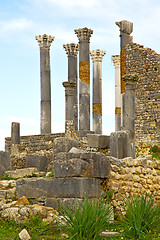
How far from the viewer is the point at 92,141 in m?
17.5

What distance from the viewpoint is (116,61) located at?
3616 centimetres

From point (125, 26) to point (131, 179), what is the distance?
16.5 metres

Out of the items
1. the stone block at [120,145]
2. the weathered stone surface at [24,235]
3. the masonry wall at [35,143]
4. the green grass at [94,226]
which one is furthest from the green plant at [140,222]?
the masonry wall at [35,143]

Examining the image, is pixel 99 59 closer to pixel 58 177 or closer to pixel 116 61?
pixel 116 61

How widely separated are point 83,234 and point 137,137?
1817 cm

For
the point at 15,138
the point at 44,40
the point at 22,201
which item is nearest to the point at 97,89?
the point at 44,40

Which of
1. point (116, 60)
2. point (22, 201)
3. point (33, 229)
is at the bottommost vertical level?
point (33, 229)

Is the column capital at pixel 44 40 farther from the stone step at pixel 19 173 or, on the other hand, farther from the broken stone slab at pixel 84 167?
the broken stone slab at pixel 84 167

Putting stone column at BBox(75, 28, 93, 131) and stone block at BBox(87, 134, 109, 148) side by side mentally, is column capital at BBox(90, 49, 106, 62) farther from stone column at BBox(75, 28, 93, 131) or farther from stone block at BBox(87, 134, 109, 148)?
stone block at BBox(87, 134, 109, 148)

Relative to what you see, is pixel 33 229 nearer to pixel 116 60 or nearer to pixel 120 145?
pixel 120 145

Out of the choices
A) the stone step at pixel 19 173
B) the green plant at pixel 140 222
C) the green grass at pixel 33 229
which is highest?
the stone step at pixel 19 173

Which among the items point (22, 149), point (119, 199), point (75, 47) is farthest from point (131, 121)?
point (75, 47)

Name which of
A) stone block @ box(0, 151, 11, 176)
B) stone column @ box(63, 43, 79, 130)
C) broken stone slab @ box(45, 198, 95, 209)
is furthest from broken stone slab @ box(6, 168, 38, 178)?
stone column @ box(63, 43, 79, 130)

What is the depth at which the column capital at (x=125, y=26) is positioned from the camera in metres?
27.8
